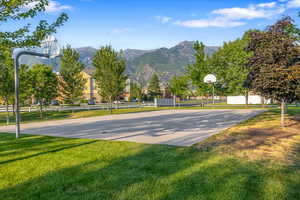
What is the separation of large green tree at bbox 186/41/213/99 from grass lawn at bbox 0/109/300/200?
2728cm

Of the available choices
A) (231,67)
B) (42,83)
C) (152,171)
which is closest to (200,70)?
(231,67)

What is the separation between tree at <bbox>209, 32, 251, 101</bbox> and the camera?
33656mm

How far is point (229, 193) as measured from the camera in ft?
12.1

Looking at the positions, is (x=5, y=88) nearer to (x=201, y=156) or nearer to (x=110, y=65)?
(x=110, y=65)

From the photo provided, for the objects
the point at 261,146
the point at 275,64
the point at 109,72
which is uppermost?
the point at 109,72

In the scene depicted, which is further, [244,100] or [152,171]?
[244,100]

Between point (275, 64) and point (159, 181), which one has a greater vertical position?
point (275, 64)

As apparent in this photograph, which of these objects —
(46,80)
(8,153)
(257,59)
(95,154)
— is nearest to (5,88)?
(46,80)

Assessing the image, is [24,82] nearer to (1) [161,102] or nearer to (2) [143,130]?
(2) [143,130]

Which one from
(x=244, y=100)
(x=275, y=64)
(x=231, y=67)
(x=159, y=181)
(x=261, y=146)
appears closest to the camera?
(x=159, y=181)

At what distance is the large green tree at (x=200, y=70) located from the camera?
34219 millimetres

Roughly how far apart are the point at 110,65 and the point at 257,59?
54.7 ft

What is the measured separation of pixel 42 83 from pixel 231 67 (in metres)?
29.1

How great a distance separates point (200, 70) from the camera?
112ft
